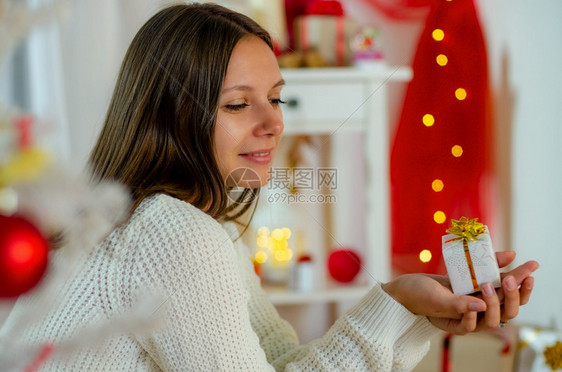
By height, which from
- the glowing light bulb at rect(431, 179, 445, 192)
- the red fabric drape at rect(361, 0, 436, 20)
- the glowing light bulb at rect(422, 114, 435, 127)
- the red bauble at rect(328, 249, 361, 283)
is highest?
the red fabric drape at rect(361, 0, 436, 20)

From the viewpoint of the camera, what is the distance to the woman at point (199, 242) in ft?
2.22

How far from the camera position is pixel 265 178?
0.82 metres

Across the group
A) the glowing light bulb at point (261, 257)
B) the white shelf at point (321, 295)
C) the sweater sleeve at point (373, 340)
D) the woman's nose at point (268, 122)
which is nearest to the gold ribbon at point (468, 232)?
the sweater sleeve at point (373, 340)

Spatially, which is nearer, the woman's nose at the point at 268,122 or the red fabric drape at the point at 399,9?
the woman's nose at the point at 268,122

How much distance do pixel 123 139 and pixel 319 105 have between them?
2.49 ft

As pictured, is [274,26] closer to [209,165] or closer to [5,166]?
[209,165]

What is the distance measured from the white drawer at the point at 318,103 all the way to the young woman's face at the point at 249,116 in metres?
0.63

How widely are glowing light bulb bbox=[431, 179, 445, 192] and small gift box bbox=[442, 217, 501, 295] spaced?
101 mm

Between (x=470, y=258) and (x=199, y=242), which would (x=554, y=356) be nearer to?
(x=470, y=258)

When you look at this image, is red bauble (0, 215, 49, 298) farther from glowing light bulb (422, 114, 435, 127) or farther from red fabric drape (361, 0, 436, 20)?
red fabric drape (361, 0, 436, 20)

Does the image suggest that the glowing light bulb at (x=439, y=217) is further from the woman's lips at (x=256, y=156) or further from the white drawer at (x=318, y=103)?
the white drawer at (x=318, y=103)

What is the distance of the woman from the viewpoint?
0.68 metres

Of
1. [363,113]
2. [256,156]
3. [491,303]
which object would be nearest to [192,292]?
[256,156]

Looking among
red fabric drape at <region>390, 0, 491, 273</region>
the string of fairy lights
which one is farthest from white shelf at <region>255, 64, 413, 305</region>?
the string of fairy lights
